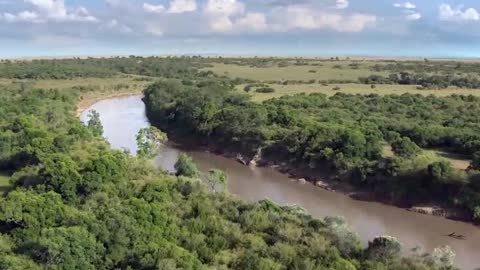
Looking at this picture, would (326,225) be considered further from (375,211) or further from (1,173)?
(1,173)

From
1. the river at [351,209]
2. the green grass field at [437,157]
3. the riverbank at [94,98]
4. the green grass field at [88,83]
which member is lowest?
the river at [351,209]

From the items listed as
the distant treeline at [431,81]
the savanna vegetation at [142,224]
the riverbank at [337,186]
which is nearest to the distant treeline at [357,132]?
the riverbank at [337,186]

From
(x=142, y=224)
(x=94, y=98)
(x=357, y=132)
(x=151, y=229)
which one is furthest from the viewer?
(x=94, y=98)

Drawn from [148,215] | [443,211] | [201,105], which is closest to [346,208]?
[443,211]

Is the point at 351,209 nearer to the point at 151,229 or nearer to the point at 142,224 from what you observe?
the point at 151,229

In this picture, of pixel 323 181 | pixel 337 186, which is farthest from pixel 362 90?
pixel 337 186

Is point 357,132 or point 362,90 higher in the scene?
point 357,132

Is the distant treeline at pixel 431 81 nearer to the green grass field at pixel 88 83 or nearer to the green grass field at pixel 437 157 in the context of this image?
the green grass field at pixel 88 83
